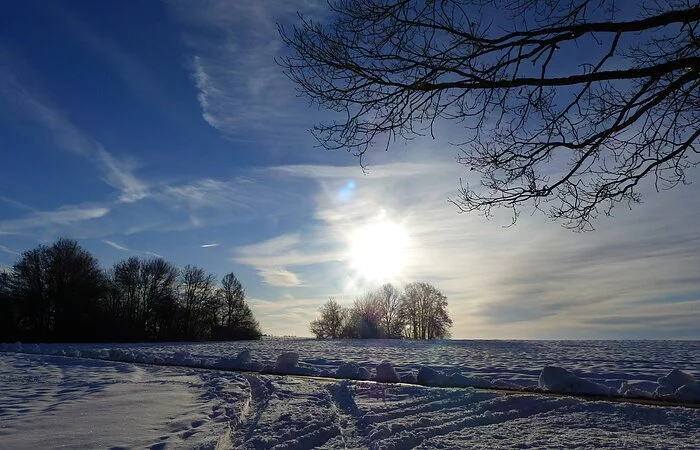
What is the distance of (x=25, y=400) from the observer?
27.4 ft

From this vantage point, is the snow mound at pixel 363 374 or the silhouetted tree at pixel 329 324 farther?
the silhouetted tree at pixel 329 324

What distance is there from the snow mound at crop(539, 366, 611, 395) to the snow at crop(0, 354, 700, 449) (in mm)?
880

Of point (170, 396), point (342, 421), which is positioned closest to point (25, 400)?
point (170, 396)

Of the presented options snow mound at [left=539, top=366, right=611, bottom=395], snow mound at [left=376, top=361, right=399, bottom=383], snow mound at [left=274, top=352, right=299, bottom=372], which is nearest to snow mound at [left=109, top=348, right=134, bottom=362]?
snow mound at [left=274, top=352, right=299, bottom=372]

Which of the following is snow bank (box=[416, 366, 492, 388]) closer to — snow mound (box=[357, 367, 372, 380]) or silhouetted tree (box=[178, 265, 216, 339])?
snow mound (box=[357, 367, 372, 380])

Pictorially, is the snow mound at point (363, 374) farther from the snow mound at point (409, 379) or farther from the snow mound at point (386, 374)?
the snow mound at point (409, 379)

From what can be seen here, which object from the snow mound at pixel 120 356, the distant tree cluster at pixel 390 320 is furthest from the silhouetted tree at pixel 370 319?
the snow mound at pixel 120 356

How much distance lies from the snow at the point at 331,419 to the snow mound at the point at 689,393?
100 centimetres

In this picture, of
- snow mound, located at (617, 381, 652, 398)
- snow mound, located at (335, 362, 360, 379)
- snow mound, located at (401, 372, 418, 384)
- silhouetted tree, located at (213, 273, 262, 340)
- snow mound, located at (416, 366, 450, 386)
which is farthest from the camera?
silhouetted tree, located at (213, 273, 262, 340)

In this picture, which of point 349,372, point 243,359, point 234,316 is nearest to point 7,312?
point 234,316

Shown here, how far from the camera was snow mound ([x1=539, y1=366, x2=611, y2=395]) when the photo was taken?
7.75 metres

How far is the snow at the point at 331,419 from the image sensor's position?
16.6ft

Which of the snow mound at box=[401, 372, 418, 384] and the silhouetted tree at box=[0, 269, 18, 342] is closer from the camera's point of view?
the snow mound at box=[401, 372, 418, 384]

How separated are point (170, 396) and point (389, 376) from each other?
13.6 feet
